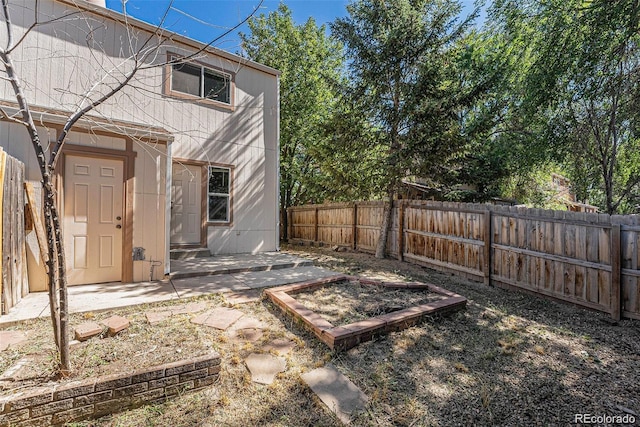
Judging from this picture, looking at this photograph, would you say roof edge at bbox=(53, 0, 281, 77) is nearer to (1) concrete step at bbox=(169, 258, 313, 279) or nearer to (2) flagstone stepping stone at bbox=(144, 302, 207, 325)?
(1) concrete step at bbox=(169, 258, 313, 279)

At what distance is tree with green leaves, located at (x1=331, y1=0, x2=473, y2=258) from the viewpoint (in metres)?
6.87

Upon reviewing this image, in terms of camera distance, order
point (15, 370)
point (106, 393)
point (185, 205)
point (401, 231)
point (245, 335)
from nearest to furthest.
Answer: point (106, 393), point (15, 370), point (245, 335), point (185, 205), point (401, 231)

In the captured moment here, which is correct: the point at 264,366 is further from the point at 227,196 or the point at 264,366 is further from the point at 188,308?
the point at 227,196

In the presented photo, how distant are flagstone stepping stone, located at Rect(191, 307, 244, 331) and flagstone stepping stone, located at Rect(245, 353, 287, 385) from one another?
0.71 m

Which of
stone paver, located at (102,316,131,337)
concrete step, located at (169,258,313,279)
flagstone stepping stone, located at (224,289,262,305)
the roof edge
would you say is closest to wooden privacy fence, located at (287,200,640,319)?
concrete step, located at (169,258,313,279)

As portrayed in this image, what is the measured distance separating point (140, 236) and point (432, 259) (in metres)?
6.08

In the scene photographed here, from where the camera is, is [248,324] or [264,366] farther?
[248,324]

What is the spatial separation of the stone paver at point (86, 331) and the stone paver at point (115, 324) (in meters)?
0.09

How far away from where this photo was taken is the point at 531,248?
484 centimetres

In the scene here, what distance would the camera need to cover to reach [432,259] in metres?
6.69

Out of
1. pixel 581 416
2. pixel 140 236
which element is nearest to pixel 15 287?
pixel 140 236

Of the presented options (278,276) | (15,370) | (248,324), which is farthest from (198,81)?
(15,370)

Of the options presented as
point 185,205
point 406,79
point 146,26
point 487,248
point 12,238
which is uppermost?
point 146,26

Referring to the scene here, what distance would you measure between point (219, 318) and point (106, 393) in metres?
1.46
